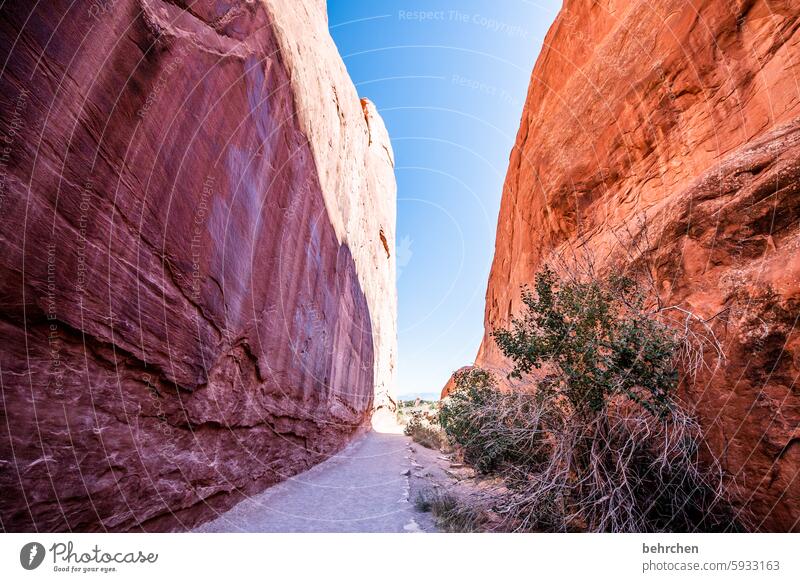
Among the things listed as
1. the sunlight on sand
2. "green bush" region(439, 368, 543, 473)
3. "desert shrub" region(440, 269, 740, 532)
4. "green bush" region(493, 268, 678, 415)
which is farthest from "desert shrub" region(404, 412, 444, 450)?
"green bush" region(493, 268, 678, 415)

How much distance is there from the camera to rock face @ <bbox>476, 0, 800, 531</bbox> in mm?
3768

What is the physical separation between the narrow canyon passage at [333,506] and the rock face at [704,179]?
3532 millimetres

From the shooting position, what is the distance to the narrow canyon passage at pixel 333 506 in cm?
551

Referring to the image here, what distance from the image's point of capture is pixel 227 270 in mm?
6770

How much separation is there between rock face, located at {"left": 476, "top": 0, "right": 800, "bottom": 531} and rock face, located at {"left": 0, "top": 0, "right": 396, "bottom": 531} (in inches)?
227

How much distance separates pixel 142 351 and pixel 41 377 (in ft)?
3.93

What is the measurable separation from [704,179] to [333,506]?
911cm

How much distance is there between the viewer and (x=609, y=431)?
4.36 meters

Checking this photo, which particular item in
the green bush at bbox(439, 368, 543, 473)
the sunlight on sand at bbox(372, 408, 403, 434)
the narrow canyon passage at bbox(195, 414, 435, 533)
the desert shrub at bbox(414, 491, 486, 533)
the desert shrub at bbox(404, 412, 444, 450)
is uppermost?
the green bush at bbox(439, 368, 543, 473)

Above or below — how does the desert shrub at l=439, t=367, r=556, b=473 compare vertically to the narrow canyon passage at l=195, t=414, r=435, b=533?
above

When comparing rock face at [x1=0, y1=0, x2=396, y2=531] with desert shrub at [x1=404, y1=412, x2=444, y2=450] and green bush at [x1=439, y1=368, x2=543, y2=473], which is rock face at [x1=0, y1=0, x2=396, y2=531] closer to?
green bush at [x1=439, y1=368, x2=543, y2=473]

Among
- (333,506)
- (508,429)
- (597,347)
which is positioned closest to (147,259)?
(333,506)
